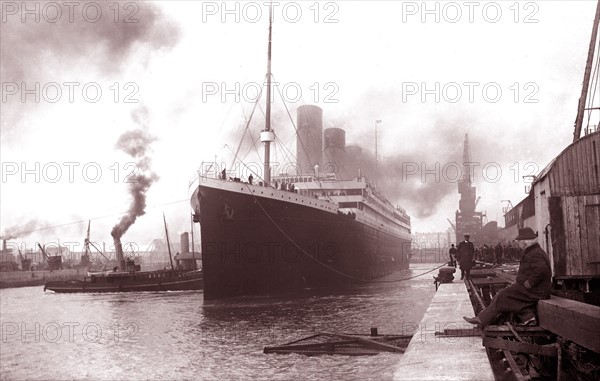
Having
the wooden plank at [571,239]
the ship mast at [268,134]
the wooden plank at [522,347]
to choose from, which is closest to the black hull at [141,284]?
the ship mast at [268,134]

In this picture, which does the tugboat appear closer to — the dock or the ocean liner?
the ocean liner

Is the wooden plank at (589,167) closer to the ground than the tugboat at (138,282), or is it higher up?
higher up

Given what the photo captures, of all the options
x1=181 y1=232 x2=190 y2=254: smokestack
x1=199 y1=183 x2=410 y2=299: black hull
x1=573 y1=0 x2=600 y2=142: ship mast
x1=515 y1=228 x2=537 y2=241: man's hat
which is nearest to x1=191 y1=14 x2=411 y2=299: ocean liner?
x1=199 y1=183 x2=410 y2=299: black hull

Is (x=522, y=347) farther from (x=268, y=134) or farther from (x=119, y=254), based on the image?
(x=119, y=254)

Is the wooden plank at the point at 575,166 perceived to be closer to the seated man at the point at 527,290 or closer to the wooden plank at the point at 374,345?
the seated man at the point at 527,290

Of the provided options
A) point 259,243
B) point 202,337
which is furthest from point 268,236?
point 202,337

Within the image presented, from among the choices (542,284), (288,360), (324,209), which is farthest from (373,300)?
(542,284)
